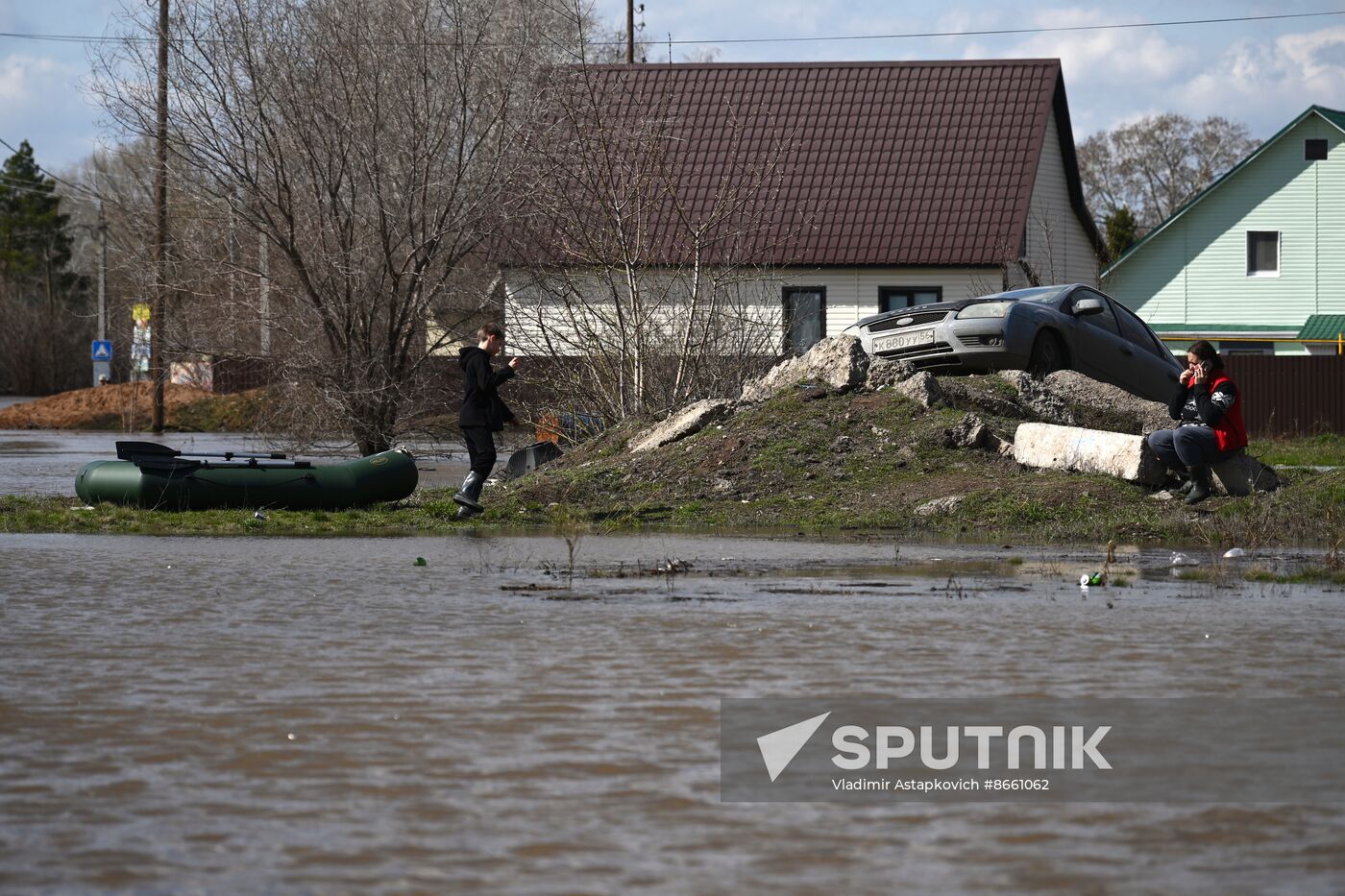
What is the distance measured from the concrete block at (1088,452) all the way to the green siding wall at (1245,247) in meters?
33.4

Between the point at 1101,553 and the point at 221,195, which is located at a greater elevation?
the point at 221,195

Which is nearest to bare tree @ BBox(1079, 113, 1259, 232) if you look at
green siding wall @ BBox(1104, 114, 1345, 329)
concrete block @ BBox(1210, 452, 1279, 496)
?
green siding wall @ BBox(1104, 114, 1345, 329)

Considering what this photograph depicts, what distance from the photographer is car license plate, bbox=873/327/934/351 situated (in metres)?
20.9

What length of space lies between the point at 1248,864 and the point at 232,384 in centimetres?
4742

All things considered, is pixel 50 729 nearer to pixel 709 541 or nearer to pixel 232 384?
pixel 709 541

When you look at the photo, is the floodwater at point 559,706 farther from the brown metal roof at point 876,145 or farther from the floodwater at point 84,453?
the brown metal roof at point 876,145

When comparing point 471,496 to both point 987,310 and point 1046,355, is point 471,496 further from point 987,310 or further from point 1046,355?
point 1046,355

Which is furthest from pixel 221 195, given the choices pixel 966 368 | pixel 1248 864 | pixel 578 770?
pixel 1248 864

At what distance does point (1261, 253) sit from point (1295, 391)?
1426 cm

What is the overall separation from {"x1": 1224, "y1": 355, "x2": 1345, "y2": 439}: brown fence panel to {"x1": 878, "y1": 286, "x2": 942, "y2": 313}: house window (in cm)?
718

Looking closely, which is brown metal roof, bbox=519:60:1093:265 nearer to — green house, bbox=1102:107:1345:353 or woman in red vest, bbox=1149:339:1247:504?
green house, bbox=1102:107:1345:353

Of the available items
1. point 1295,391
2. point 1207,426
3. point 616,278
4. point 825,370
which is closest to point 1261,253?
point 1295,391

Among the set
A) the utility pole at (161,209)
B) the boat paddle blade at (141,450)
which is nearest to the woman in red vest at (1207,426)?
the boat paddle blade at (141,450)

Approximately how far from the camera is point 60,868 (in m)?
4.76
